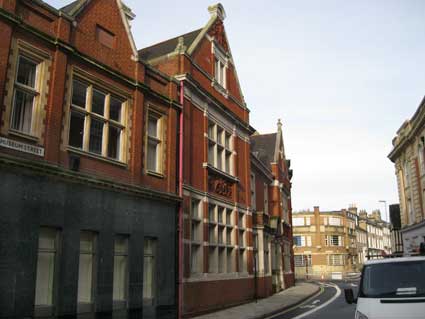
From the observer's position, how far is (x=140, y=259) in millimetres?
14492

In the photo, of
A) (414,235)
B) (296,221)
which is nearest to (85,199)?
(414,235)

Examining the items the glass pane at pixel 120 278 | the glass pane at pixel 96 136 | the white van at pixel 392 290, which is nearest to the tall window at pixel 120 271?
the glass pane at pixel 120 278

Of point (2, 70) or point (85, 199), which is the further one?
point (85, 199)

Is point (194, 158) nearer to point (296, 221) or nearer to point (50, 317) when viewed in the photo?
point (50, 317)

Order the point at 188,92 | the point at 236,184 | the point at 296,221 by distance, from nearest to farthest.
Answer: the point at 188,92, the point at 236,184, the point at 296,221

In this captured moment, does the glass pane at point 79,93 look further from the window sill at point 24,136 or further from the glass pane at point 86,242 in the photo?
the glass pane at point 86,242

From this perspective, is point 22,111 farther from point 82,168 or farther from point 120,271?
point 120,271

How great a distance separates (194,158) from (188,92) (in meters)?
2.75

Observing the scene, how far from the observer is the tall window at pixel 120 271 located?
13617 mm

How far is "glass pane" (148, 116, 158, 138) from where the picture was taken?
53.7 feet

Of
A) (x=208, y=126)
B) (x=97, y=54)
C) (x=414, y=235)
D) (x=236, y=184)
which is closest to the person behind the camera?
(x=97, y=54)

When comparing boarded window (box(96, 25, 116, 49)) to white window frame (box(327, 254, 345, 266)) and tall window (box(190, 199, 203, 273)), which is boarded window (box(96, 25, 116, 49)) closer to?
tall window (box(190, 199, 203, 273))

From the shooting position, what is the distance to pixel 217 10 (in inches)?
892

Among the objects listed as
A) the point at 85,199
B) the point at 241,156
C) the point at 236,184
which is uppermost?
the point at 241,156
